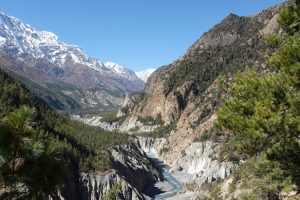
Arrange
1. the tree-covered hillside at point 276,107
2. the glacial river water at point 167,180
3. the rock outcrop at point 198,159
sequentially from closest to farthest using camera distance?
1. the tree-covered hillside at point 276,107
2. the glacial river water at point 167,180
3. the rock outcrop at point 198,159

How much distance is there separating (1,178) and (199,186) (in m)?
88.0

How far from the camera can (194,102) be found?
646ft

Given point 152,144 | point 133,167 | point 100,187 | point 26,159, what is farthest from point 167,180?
point 26,159

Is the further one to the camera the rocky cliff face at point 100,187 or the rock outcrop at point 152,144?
the rock outcrop at point 152,144

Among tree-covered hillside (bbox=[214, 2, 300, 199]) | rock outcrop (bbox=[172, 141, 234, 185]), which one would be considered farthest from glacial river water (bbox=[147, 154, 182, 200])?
tree-covered hillside (bbox=[214, 2, 300, 199])

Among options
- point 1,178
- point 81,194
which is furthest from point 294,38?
point 81,194

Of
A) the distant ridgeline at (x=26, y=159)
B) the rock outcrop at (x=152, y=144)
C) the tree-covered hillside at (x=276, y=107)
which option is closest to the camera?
the distant ridgeline at (x=26, y=159)

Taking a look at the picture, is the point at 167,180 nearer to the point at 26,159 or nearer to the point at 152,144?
the point at 152,144

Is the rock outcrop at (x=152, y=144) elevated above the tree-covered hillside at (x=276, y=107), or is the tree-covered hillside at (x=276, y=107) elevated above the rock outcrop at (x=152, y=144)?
the rock outcrop at (x=152, y=144)

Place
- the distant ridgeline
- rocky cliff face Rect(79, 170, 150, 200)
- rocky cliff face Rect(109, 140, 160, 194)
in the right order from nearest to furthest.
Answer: the distant ridgeline → rocky cliff face Rect(79, 170, 150, 200) → rocky cliff face Rect(109, 140, 160, 194)

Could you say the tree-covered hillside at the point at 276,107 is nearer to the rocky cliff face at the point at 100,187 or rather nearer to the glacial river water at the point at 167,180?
the rocky cliff face at the point at 100,187

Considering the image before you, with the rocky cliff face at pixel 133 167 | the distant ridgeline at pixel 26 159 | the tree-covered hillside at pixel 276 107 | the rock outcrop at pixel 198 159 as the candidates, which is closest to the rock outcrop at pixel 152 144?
the rock outcrop at pixel 198 159

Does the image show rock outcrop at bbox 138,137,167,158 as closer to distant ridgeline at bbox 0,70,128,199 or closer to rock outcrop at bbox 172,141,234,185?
rock outcrop at bbox 172,141,234,185

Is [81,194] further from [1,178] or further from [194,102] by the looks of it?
[194,102]
